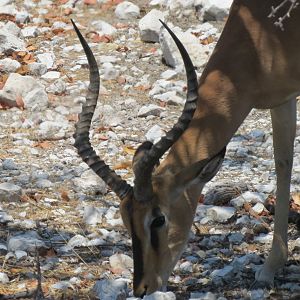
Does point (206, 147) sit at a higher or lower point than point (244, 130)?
lower

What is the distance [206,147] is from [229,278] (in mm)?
869

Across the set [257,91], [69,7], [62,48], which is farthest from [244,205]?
[69,7]

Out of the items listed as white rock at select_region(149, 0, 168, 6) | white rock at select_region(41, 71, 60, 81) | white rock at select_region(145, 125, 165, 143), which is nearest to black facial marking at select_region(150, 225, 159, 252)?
white rock at select_region(145, 125, 165, 143)

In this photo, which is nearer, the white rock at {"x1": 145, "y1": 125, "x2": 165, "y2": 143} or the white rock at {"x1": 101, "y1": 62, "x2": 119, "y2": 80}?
the white rock at {"x1": 145, "y1": 125, "x2": 165, "y2": 143}

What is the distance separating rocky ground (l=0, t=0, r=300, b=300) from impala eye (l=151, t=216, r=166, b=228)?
405 mm

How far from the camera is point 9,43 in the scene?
11.2 meters

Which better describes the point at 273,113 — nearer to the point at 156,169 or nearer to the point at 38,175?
the point at 156,169

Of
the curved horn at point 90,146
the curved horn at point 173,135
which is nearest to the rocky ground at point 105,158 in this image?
the curved horn at point 90,146

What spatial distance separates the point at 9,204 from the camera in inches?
302

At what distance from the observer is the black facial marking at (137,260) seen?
18.7 feet

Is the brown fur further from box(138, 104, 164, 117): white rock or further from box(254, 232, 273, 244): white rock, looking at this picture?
box(138, 104, 164, 117): white rock

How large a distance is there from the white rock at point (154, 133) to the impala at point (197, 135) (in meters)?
2.67

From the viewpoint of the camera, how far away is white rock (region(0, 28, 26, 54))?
36.5 feet

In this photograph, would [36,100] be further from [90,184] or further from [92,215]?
[92,215]
